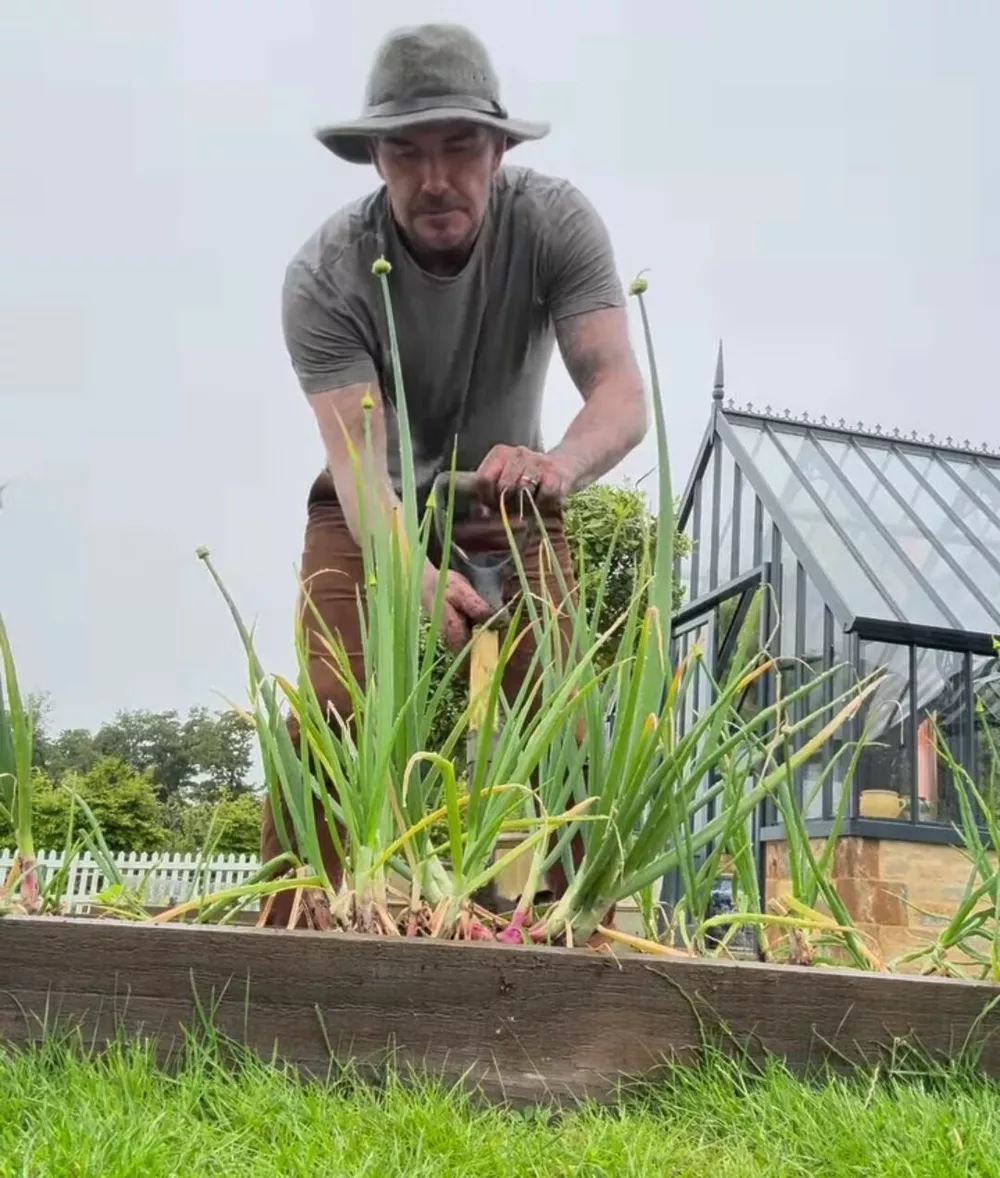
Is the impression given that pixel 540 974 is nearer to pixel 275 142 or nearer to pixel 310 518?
pixel 310 518

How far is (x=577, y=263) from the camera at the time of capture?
1.72m

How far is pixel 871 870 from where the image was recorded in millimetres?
6062

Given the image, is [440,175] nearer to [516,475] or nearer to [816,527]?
[516,475]

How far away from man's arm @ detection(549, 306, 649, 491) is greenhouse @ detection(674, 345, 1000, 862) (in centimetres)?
301

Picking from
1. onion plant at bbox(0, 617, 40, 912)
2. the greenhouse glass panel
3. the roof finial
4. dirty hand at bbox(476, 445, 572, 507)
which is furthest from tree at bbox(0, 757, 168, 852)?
onion plant at bbox(0, 617, 40, 912)

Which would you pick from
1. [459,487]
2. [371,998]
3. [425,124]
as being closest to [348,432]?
[459,487]

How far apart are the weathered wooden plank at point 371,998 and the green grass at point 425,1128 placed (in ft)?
0.08

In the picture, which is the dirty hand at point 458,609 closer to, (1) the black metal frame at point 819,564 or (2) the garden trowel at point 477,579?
(2) the garden trowel at point 477,579

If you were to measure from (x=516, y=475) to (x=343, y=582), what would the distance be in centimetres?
60

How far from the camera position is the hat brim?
145cm

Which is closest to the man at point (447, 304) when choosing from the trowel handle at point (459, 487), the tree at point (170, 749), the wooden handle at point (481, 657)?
the trowel handle at point (459, 487)

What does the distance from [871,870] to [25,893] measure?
583cm

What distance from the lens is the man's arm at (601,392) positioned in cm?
157

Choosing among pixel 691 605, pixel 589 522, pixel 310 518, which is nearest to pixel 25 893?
pixel 310 518
